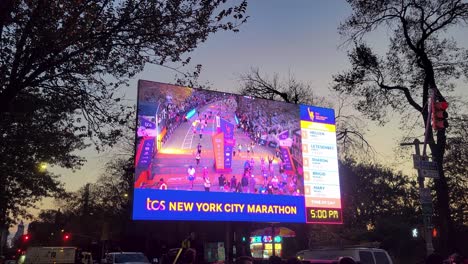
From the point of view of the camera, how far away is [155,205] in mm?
18547

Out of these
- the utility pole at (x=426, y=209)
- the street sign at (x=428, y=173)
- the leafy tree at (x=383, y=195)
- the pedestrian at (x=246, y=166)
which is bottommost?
the utility pole at (x=426, y=209)

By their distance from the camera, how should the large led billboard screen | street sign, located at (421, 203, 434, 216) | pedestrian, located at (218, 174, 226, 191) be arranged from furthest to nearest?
pedestrian, located at (218, 174, 226, 191), the large led billboard screen, street sign, located at (421, 203, 434, 216)

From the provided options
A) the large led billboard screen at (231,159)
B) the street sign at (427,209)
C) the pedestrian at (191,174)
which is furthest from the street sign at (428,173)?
the pedestrian at (191,174)

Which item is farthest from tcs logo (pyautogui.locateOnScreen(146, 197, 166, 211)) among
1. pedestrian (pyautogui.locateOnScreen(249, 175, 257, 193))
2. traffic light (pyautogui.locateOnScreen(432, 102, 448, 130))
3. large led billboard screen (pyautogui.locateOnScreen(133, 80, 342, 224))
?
traffic light (pyautogui.locateOnScreen(432, 102, 448, 130))

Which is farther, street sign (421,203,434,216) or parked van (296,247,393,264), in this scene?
street sign (421,203,434,216)

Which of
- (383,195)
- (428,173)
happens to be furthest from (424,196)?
(383,195)

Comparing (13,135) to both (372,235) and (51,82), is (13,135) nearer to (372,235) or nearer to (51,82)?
(51,82)

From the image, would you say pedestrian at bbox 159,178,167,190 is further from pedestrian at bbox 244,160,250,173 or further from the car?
the car

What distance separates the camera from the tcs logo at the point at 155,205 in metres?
18.4

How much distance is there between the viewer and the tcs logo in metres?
18.4

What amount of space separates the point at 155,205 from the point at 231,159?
4127 mm

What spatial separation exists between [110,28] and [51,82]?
2306 millimetres

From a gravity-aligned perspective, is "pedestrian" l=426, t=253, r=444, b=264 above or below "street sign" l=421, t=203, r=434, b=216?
below

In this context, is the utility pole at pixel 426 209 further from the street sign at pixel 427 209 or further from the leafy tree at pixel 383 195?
the leafy tree at pixel 383 195
